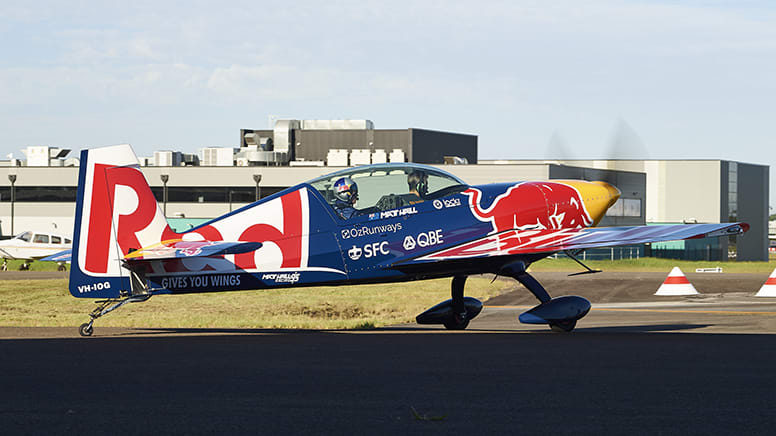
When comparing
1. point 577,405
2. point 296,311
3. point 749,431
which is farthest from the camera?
point 296,311

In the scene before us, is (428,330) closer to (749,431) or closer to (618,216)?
(749,431)

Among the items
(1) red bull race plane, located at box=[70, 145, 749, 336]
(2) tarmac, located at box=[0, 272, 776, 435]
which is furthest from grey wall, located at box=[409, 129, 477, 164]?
(2) tarmac, located at box=[0, 272, 776, 435]

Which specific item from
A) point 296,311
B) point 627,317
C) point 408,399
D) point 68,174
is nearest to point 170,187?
point 68,174

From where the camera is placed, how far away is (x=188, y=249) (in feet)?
44.6

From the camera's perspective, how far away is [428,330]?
16.5m

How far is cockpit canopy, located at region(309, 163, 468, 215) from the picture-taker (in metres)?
14.9

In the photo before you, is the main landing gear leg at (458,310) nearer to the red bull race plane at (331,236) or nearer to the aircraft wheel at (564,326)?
the red bull race plane at (331,236)

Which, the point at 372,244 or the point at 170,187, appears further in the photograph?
the point at 170,187

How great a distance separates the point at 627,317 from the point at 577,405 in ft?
43.6

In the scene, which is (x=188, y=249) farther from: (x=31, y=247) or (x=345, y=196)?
(x=31, y=247)

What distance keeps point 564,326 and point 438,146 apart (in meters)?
75.1

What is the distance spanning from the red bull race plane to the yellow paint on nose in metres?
0.97

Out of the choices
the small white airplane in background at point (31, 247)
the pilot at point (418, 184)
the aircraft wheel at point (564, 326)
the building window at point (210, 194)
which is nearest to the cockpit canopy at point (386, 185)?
the pilot at point (418, 184)

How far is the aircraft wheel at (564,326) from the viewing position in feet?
50.3
